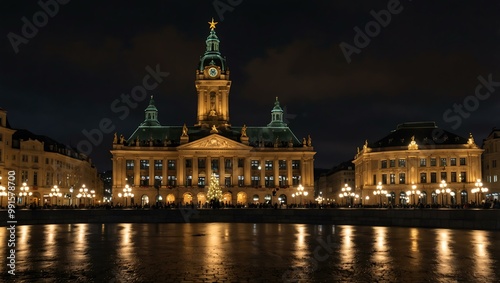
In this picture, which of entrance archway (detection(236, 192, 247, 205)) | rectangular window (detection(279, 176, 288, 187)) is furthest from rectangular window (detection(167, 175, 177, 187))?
rectangular window (detection(279, 176, 288, 187))

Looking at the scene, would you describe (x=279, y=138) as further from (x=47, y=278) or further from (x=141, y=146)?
(x=47, y=278)

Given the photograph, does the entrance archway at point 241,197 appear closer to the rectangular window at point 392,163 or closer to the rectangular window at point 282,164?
the rectangular window at point 282,164

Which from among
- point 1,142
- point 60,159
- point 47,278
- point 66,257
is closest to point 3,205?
point 1,142

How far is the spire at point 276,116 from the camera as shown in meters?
156

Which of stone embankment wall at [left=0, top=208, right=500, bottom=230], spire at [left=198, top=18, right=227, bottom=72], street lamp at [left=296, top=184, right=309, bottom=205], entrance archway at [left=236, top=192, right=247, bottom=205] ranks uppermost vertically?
spire at [left=198, top=18, right=227, bottom=72]

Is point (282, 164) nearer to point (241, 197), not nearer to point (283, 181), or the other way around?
point (283, 181)

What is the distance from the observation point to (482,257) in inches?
1174

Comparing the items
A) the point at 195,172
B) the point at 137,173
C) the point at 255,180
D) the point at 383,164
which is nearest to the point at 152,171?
the point at 137,173

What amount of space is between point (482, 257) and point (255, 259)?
10542 mm

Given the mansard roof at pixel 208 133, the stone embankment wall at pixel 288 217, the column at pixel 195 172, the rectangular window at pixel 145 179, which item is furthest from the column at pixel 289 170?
the stone embankment wall at pixel 288 217

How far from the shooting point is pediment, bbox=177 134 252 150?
5394 inches

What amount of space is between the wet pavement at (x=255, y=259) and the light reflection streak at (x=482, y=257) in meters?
0.01

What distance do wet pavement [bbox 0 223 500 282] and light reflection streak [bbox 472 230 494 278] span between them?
0.01 metres

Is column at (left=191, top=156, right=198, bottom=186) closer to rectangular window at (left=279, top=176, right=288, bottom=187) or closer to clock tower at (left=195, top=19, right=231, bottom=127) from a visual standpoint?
clock tower at (left=195, top=19, right=231, bottom=127)
